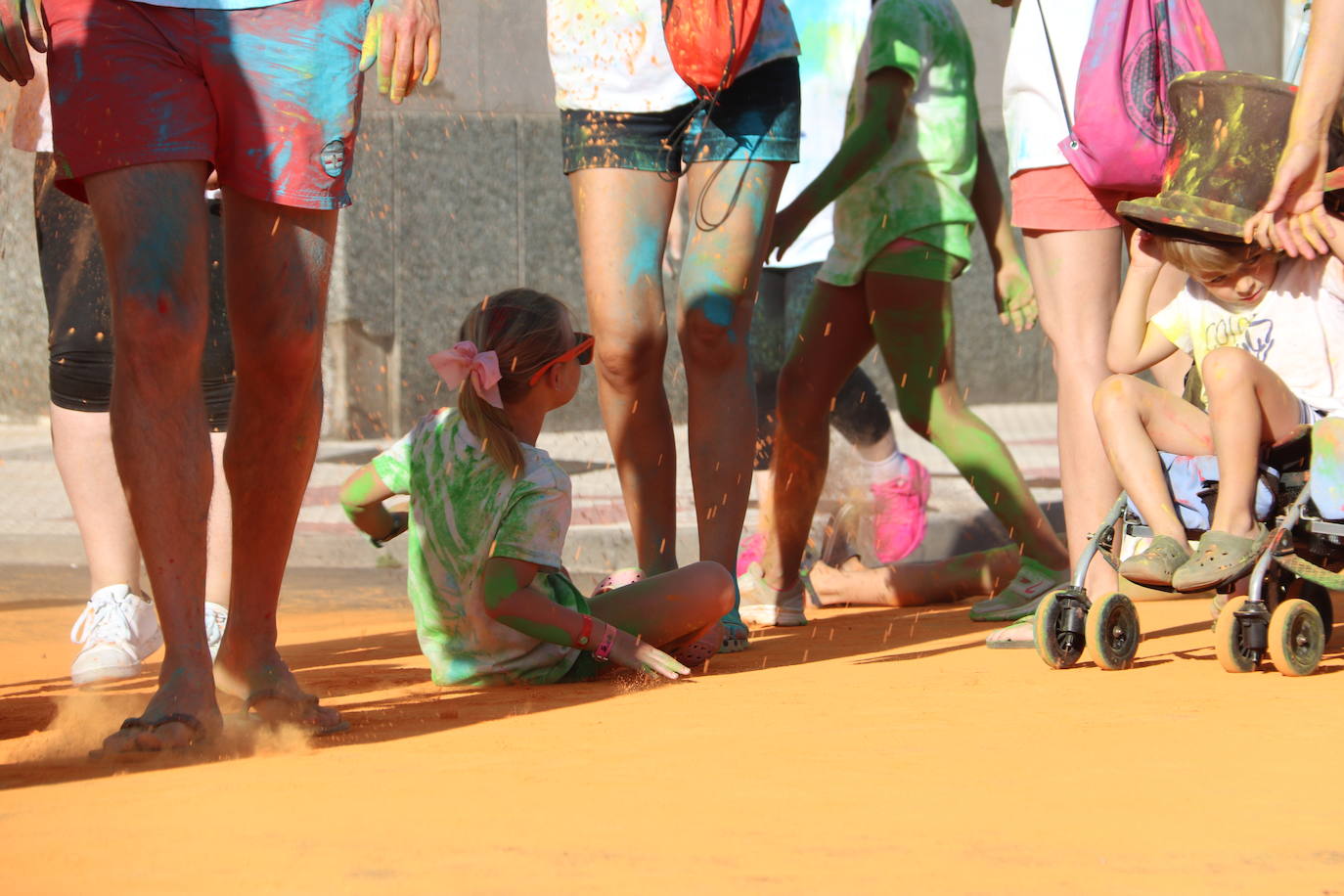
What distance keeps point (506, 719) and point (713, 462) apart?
4.17ft

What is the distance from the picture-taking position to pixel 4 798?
8.87ft

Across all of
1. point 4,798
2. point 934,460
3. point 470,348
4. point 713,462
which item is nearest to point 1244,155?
point 713,462

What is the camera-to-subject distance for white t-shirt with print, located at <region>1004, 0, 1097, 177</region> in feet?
15.3

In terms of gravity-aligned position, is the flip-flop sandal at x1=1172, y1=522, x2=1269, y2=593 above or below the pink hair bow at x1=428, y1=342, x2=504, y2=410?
below

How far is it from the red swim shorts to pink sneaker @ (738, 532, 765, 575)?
2536 millimetres

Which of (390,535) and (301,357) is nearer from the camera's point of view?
(301,357)

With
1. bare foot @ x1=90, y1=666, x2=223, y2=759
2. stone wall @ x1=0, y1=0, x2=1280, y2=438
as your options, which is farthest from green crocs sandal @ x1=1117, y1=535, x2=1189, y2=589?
stone wall @ x1=0, y1=0, x2=1280, y2=438

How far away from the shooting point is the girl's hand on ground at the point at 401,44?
3.36 meters

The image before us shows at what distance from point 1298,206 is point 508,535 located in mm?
1914

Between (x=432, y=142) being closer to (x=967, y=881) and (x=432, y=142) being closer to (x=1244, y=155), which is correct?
(x=1244, y=155)

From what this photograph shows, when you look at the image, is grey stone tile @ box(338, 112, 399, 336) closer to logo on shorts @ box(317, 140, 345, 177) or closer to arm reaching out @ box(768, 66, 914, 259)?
arm reaching out @ box(768, 66, 914, 259)

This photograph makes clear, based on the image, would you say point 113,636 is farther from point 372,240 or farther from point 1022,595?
point 372,240

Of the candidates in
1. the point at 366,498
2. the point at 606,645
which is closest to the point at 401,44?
the point at 366,498

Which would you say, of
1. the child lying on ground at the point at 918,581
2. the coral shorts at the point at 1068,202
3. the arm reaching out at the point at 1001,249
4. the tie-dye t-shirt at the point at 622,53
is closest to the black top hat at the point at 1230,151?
the coral shorts at the point at 1068,202
